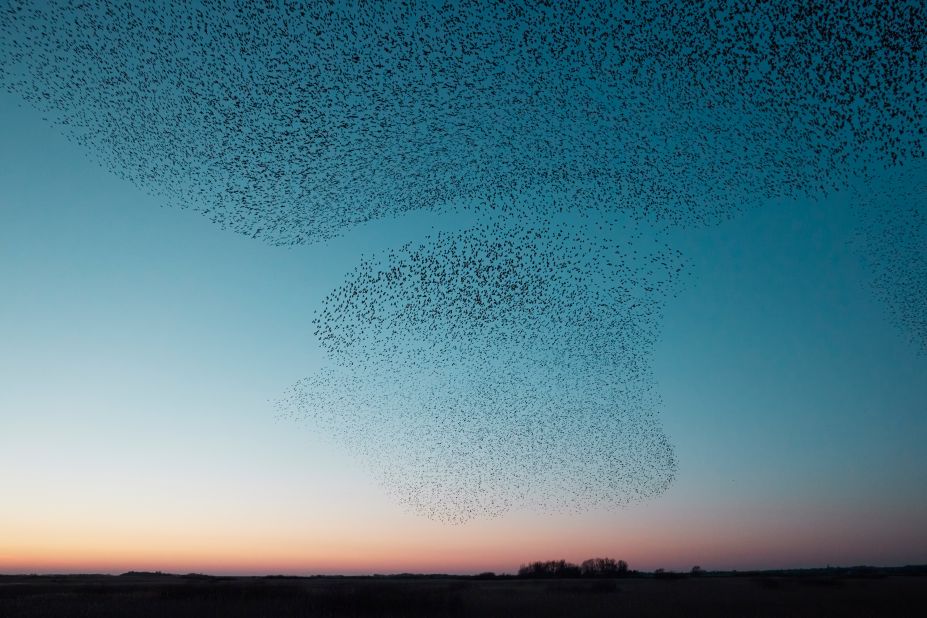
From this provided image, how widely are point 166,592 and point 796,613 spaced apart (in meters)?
37.9

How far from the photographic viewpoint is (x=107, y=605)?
33188 millimetres

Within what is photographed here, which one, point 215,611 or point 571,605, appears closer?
point 215,611

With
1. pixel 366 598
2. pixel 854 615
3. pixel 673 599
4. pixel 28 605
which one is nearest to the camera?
pixel 854 615

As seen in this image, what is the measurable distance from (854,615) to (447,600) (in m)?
20.2

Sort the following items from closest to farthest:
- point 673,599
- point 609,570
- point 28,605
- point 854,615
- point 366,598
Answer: point 854,615
point 28,605
point 366,598
point 673,599
point 609,570

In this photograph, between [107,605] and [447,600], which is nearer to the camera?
[107,605]

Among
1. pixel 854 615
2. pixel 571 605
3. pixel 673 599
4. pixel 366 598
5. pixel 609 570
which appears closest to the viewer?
pixel 854 615

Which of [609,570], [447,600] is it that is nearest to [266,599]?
[447,600]

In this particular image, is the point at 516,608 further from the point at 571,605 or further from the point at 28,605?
the point at 28,605

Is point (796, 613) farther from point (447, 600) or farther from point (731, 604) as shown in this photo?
point (447, 600)

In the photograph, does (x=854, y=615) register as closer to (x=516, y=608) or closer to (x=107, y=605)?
(x=516, y=608)

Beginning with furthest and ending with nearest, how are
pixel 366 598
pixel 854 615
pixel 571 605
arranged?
pixel 571 605 < pixel 366 598 < pixel 854 615

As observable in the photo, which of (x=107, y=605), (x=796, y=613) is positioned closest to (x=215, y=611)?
(x=107, y=605)

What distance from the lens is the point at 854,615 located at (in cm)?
2959
